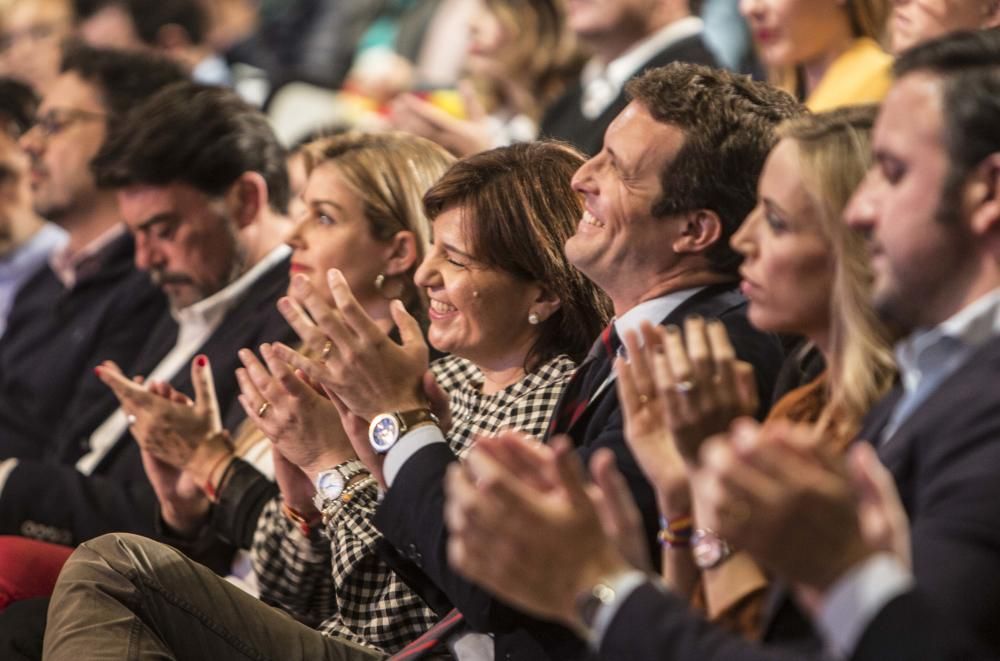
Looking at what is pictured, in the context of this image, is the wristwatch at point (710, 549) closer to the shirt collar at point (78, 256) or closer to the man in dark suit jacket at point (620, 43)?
the man in dark suit jacket at point (620, 43)

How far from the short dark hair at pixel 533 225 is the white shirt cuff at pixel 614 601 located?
3.09 ft

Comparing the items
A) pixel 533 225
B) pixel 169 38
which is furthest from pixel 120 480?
pixel 169 38

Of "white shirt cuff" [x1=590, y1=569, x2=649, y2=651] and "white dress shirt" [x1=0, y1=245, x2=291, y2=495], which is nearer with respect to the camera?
"white shirt cuff" [x1=590, y1=569, x2=649, y2=651]

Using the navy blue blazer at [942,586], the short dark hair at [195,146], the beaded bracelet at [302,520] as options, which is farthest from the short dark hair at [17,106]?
the navy blue blazer at [942,586]

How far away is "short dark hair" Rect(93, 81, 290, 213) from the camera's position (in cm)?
334

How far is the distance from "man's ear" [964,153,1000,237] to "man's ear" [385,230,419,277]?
1.36 m

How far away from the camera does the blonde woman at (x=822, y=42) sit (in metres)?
2.99

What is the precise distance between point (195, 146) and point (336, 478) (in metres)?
1.27

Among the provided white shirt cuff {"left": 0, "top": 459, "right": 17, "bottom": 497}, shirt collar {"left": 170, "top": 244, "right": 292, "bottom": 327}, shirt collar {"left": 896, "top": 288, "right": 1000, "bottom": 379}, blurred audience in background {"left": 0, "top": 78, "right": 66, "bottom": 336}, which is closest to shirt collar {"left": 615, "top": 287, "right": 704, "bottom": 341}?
shirt collar {"left": 896, "top": 288, "right": 1000, "bottom": 379}

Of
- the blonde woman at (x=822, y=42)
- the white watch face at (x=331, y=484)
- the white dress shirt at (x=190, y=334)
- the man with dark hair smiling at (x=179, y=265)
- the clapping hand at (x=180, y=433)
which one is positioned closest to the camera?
the white watch face at (x=331, y=484)

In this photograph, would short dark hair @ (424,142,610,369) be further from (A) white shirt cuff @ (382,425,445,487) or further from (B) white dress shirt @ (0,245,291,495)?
(B) white dress shirt @ (0,245,291,495)

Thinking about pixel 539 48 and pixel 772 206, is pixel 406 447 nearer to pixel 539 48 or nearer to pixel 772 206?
pixel 772 206

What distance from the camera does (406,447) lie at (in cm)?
203

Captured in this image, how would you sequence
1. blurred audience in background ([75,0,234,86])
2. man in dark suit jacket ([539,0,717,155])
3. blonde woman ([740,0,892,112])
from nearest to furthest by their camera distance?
blonde woman ([740,0,892,112]) → man in dark suit jacket ([539,0,717,155]) → blurred audience in background ([75,0,234,86])
